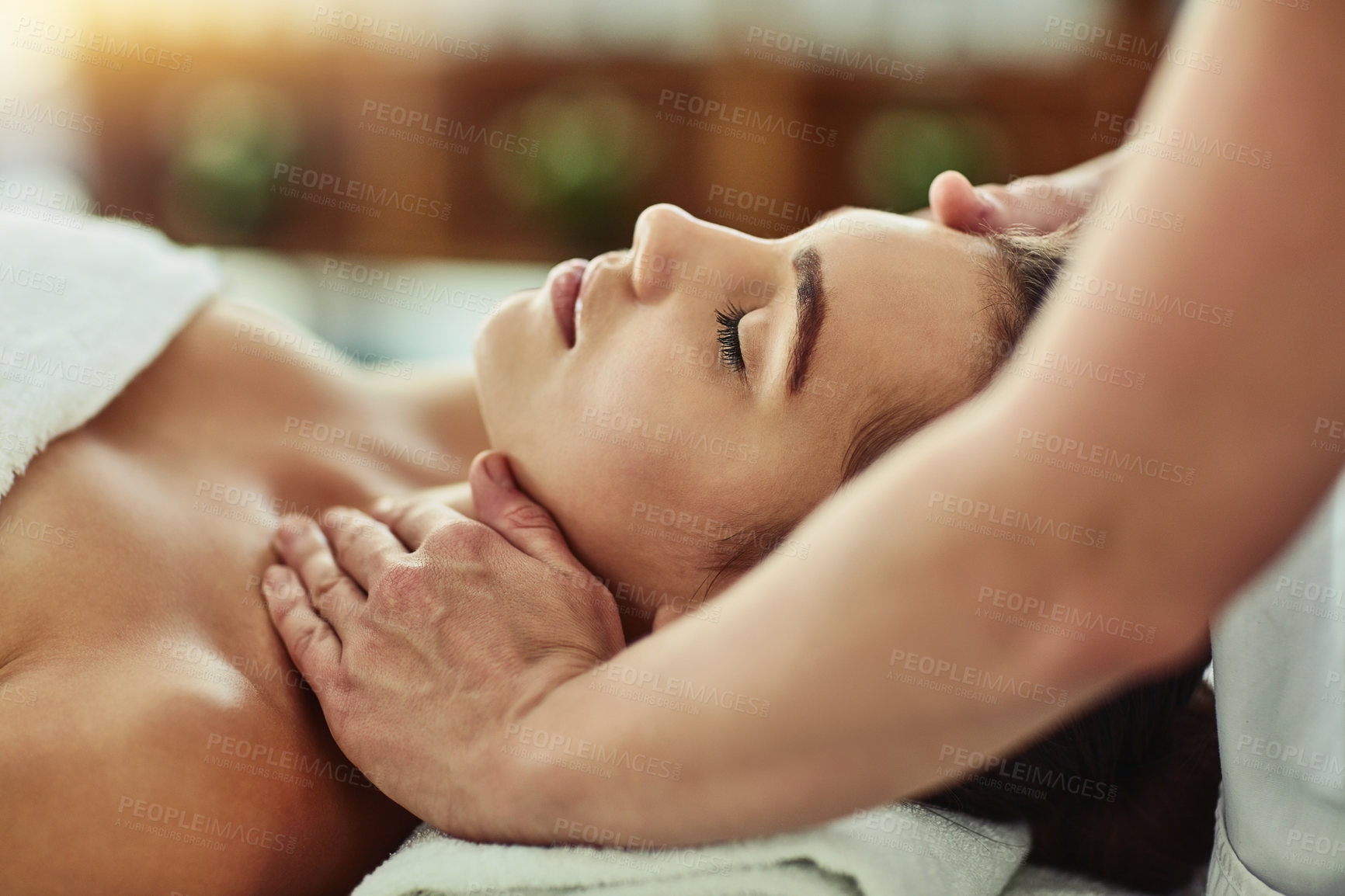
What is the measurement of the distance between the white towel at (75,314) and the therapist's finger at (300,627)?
8.8 inches

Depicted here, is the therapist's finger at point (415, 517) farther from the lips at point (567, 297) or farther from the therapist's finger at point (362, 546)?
the lips at point (567, 297)

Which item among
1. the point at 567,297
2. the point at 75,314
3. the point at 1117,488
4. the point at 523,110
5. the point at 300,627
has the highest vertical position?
the point at 1117,488

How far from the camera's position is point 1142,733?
837 millimetres

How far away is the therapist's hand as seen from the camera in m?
0.68

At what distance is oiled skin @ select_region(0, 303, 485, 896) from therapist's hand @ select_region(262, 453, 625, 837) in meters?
0.05

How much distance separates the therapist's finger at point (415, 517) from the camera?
2.91ft

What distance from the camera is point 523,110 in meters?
3.48

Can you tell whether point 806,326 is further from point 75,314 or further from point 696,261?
Result: point 75,314

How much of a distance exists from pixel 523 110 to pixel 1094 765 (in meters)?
3.17

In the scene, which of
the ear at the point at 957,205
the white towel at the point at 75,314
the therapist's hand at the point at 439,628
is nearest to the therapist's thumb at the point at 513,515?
the therapist's hand at the point at 439,628

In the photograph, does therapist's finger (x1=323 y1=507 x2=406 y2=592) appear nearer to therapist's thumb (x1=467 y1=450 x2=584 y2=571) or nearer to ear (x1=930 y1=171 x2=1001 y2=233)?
therapist's thumb (x1=467 y1=450 x2=584 y2=571)

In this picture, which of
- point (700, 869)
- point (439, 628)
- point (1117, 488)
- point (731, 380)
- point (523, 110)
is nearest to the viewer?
point (1117, 488)

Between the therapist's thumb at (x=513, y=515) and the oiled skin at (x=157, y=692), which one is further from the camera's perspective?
the therapist's thumb at (x=513, y=515)

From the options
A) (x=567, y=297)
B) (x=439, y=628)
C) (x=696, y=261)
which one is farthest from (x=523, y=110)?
Answer: (x=439, y=628)
